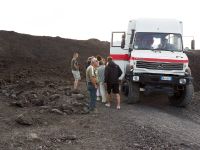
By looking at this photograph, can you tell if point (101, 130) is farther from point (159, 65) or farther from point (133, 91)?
point (159, 65)

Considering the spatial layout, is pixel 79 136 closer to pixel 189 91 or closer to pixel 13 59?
pixel 189 91

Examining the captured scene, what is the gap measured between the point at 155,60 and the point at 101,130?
5.40m

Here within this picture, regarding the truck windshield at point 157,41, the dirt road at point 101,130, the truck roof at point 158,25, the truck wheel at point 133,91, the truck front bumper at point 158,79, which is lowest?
the dirt road at point 101,130

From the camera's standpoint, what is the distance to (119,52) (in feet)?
60.7

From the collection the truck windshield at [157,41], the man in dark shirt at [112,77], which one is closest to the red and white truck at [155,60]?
the truck windshield at [157,41]

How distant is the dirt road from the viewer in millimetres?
10370

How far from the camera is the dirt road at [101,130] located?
10.4 m

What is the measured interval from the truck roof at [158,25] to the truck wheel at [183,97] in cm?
232

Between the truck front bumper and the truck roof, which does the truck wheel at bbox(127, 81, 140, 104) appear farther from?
the truck roof

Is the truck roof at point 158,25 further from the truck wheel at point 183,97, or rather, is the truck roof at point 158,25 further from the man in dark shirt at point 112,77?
the man in dark shirt at point 112,77

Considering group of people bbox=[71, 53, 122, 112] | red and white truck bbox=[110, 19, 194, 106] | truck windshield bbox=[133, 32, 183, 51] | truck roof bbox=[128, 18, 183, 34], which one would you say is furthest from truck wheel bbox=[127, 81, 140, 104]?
truck roof bbox=[128, 18, 183, 34]

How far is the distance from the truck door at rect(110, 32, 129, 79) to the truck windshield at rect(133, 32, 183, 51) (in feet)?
2.85

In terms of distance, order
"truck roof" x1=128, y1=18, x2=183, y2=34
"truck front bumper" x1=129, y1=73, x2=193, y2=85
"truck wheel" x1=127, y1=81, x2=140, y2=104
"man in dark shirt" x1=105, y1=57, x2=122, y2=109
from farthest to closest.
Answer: "truck roof" x1=128, y1=18, x2=183, y2=34 → "truck wheel" x1=127, y1=81, x2=140, y2=104 → "truck front bumper" x1=129, y1=73, x2=193, y2=85 → "man in dark shirt" x1=105, y1=57, x2=122, y2=109

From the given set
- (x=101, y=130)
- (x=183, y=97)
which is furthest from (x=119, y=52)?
(x=101, y=130)
